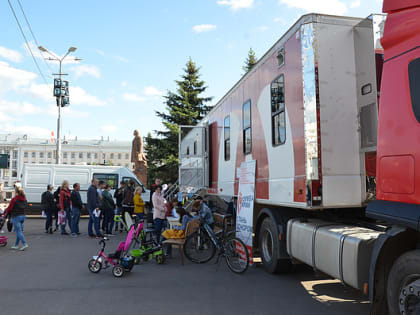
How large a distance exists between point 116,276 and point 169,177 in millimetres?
27032

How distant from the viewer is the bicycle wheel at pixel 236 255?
657 centimetres

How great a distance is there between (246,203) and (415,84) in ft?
14.3

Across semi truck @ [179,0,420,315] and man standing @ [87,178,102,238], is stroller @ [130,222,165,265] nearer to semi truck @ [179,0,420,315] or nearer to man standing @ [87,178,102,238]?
semi truck @ [179,0,420,315]

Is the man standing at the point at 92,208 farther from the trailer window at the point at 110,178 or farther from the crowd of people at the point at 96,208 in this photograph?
the trailer window at the point at 110,178

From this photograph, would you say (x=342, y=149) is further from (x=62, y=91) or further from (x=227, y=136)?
(x=62, y=91)

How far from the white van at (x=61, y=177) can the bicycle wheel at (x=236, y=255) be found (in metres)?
12.1

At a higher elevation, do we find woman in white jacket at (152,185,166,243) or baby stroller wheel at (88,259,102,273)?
woman in white jacket at (152,185,166,243)

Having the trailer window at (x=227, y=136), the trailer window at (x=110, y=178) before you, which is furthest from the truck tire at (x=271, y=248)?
the trailer window at (x=110, y=178)

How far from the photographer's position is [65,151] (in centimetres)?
10456

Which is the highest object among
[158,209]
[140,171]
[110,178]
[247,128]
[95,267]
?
[140,171]

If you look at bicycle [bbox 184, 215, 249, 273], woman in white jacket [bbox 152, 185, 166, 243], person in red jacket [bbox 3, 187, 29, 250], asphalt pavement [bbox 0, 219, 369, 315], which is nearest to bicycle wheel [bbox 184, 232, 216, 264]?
bicycle [bbox 184, 215, 249, 273]

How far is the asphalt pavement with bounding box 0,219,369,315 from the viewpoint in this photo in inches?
188

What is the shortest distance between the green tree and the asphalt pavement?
2499 centimetres

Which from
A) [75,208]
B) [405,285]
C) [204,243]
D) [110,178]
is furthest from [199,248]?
[110,178]
